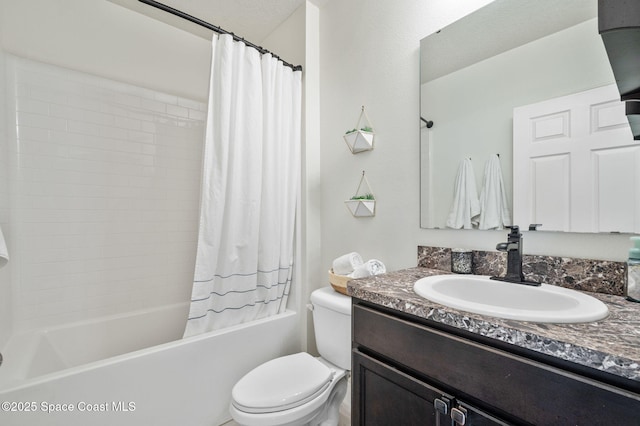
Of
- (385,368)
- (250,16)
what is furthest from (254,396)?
(250,16)

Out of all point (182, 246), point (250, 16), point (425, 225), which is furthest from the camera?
point (182, 246)

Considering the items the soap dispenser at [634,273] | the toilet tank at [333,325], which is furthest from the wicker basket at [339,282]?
the soap dispenser at [634,273]

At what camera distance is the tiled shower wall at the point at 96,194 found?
5.74ft

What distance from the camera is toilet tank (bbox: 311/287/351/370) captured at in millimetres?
1407

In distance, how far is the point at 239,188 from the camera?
170 centimetres

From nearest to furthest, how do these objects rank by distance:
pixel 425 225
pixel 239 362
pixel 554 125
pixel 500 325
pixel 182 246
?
pixel 500 325 < pixel 554 125 < pixel 425 225 < pixel 239 362 < pixel 182 246

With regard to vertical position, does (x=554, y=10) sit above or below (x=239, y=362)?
above

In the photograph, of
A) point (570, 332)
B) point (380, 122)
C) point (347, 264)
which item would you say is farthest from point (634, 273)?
point (380, 122)

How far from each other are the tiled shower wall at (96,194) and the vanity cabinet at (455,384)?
5.96ft

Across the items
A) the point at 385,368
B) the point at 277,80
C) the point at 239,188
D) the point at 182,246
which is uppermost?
the point at 277,80

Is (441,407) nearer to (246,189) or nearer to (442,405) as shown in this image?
(442,405)

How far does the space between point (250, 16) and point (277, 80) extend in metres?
0.66

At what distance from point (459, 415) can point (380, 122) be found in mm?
1377

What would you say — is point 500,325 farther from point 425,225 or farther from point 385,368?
point 425,225
